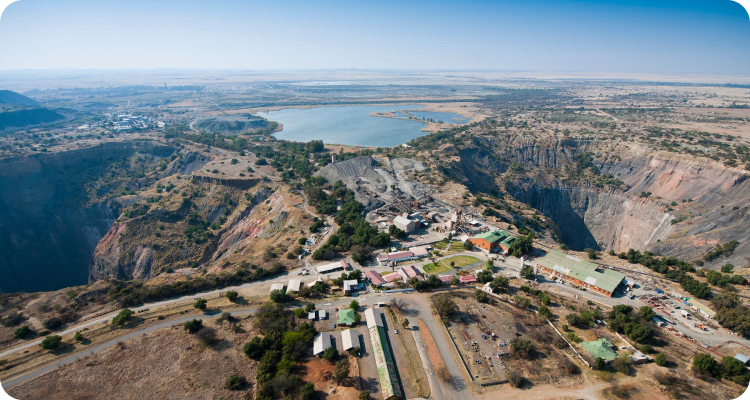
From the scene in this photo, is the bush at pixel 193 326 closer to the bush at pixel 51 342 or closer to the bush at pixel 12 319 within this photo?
the bush at pixel 51 342

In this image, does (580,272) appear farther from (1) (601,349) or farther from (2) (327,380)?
(2) (327,380)

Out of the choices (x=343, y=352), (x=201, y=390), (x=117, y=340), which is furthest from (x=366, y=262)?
(x=117, y=340)

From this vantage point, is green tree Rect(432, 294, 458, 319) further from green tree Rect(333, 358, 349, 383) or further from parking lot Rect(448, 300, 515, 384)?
green tree Rect(333, 358, 349, 383)

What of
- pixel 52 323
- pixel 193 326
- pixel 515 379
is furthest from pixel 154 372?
pixel 515 379

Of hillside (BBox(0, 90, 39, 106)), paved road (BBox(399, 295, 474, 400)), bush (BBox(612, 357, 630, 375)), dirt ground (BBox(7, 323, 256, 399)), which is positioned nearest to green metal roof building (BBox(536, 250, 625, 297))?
bush (BBox(612, 357, 630, 375))

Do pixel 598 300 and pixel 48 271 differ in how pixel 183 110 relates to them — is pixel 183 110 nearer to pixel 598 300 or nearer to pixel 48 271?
pixel 48 271

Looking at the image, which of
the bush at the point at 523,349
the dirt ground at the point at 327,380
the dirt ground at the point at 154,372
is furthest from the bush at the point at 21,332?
the bush at the point at 523,349
